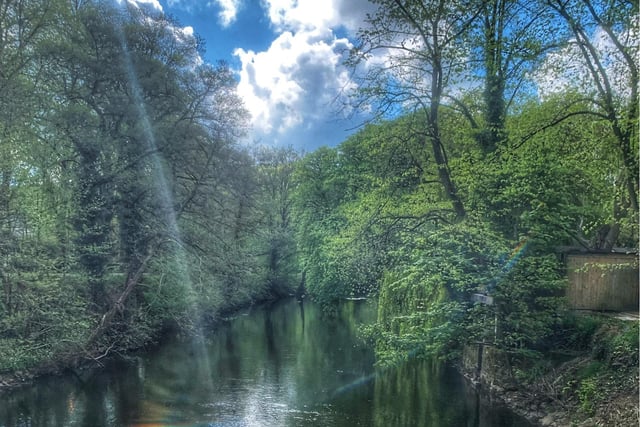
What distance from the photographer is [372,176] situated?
13367 mm

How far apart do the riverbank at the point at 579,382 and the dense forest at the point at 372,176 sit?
23cm

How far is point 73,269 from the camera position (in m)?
14.1

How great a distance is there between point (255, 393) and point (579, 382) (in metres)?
8.09

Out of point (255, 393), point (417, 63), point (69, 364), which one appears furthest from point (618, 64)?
point (69, 364)

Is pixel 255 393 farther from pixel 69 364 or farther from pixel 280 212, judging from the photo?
pixel 280 212

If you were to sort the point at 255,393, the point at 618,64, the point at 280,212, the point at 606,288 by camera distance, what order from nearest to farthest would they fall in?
the point at 618,64
the point at 606,288
the point at 255,393
the point at 280,212

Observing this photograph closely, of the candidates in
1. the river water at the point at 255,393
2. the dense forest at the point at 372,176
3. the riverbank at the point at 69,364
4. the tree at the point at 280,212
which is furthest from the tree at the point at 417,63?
the tree at the point at 280,212

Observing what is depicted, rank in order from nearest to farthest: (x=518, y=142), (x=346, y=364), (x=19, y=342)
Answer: (x=518, y=142)
(x=19, y=342)
(x=346, y=364)

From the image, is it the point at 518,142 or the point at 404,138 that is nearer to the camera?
the point at 518,142

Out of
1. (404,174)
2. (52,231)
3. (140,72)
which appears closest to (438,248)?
(404,174)

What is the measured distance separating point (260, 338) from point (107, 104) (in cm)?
1171

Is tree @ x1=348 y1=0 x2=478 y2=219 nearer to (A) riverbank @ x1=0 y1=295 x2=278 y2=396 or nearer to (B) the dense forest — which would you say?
(B) the dense forest

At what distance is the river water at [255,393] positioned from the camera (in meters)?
10.2

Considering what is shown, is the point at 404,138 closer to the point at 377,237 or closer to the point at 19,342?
the point at 377,237
